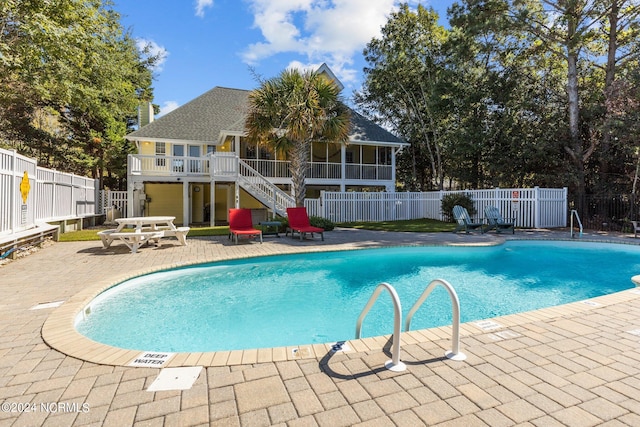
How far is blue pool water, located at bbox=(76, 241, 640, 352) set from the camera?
4.77 metres

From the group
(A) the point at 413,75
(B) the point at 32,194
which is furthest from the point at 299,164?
(A) the point at 413,75

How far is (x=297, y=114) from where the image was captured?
43.7ft

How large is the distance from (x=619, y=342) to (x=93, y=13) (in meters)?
19.3

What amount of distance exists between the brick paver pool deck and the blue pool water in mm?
1417

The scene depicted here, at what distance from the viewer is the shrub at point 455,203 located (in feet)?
58.6

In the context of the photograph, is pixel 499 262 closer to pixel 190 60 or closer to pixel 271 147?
pixel 271 147

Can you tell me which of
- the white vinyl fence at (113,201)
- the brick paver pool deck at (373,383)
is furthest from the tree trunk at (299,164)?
the white vinyl fence at (113,201)

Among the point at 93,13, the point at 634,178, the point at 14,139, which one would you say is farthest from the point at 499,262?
the point at 14,139

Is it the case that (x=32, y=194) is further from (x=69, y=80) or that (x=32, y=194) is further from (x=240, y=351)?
(x=240, y=351)

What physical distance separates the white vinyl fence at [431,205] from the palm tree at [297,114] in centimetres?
391

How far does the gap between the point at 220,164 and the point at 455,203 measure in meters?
A: 13.0

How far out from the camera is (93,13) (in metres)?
13.9

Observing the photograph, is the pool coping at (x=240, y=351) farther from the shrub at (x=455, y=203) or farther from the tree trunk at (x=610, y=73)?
the tree trunk at (x=610, y=73)

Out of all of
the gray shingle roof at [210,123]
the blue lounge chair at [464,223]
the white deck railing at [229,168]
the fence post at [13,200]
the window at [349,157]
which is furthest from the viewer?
the window at [349,157]
